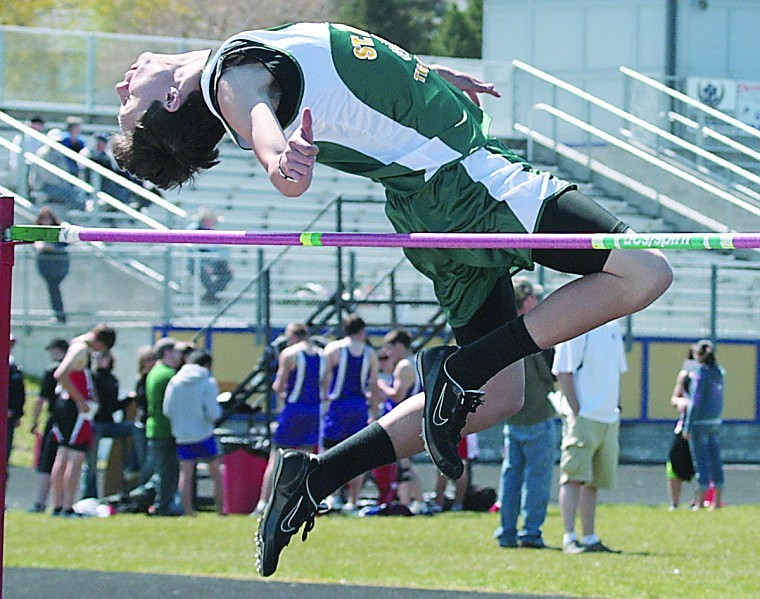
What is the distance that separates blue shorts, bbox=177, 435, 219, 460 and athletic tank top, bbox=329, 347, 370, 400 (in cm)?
99

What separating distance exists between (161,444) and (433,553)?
9.67 ft

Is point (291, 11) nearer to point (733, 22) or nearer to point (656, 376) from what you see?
point (733, 22)

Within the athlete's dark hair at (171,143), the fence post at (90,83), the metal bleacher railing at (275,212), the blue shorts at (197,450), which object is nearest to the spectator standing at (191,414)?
the blue shorts at (197,450)

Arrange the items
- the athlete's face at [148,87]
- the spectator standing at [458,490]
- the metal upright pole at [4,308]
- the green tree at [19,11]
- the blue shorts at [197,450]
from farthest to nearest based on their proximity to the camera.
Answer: the green tree at [19,11], the spectator standing at [458,490], the blue shorts at [197,450], the metal upright pole at [4,308], the athlete's face at [148,87]

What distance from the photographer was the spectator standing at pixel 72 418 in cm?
1087

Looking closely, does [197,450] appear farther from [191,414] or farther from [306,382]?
[306,382]

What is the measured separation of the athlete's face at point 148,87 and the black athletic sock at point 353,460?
3.81ft

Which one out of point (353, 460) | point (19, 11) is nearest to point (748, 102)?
point (19, 11)

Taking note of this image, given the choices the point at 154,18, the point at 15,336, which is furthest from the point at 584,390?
the point at 154,18

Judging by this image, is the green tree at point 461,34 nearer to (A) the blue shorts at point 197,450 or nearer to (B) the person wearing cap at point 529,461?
(A) the blue shorts at point 197,450

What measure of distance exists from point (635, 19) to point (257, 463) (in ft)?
49.9

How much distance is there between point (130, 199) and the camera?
16250 mm

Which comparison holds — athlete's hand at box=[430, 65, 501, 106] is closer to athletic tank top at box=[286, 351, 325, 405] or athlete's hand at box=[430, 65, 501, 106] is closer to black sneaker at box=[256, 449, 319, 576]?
black sneaker at box=[256, 449, 319, 576]

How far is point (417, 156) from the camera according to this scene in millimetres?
3959
